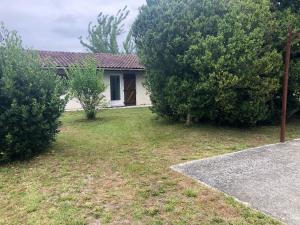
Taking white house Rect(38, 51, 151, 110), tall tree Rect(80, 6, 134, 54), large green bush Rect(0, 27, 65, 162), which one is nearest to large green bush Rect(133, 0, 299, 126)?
large green bush Rect(0, 27, 65, 162)

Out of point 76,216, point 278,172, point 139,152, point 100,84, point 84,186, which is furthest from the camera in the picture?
point 100,84

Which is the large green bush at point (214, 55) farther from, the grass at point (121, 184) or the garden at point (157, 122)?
the grass at point (121, 184)

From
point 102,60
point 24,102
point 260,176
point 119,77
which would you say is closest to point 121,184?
point 260,176

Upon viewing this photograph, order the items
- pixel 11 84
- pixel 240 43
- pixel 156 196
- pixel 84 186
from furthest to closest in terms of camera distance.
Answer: pixel 240 43, pixel 11 84, pixel 84 186, pixel 156 196

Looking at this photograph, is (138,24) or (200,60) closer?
(200,60)

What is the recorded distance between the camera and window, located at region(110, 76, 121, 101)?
17516 millimetres

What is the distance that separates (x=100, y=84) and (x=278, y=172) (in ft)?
25.5

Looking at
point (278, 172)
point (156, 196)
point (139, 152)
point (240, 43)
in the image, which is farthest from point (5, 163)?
point (240, 43)

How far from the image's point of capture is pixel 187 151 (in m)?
6.80

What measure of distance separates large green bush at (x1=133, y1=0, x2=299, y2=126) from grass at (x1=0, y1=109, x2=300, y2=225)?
3.11ft

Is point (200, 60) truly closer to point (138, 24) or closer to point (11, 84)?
point (138, 24)

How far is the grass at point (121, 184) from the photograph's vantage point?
12.2 feet

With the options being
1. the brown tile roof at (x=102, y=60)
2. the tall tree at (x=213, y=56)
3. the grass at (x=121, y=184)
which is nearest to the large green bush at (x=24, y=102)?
the grass at (x=121, y=184)

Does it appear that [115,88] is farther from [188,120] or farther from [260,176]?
[260,176]
